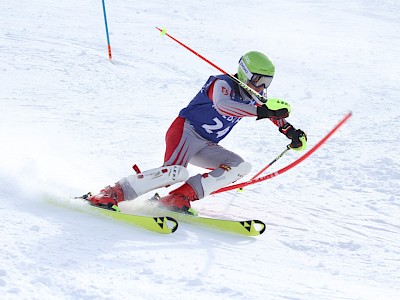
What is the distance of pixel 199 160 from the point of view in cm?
552

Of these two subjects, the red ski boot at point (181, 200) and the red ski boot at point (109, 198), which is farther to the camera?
the red ski boot at point (181, 200)

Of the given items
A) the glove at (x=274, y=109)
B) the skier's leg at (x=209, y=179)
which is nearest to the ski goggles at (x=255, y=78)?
the glove at (x=274, y=109)

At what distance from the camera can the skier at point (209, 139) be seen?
5.05 meters

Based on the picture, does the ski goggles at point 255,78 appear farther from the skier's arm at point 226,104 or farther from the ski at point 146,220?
the ski at point 146,220

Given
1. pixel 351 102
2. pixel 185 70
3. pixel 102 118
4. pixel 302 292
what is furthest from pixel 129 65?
pixel 302 292

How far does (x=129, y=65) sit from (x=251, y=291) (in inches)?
284

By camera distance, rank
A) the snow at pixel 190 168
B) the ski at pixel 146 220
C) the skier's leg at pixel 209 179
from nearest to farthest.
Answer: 1. the snow at pixel 190 168
2. the ski at pixel 146 220
3. the skier's leg at pixel 209 179

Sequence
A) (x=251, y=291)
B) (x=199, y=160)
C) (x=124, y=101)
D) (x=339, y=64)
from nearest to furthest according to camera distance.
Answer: (x=251, y=291) → (x=199, y=160) → (x=124, y=101) → (x=339, y=64)

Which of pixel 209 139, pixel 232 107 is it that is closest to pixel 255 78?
pixel 232 107

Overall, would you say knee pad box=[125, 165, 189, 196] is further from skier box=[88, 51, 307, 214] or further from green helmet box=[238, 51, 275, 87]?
green helmet box=[238, 51, 275, 87]

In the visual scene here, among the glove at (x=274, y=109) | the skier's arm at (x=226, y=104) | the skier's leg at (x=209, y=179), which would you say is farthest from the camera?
the skier's leg at (x=209, y=179)

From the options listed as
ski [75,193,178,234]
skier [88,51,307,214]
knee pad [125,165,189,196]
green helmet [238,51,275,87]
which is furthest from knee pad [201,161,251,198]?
green helmet [238,51,275,87]

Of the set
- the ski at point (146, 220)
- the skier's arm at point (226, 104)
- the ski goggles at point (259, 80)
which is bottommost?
the ski at point (146, 220)

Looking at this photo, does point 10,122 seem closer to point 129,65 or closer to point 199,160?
point 199,160
